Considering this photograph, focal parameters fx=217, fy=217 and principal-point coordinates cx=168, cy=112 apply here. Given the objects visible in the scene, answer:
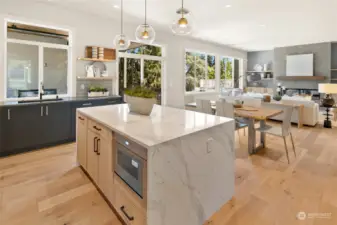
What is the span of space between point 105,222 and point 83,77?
3.63 meters

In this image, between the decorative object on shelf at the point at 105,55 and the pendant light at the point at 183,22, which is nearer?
the pendant light at the point at 183,22

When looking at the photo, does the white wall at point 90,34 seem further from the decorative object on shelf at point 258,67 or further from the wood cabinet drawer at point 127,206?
the decorative object on shelf at point 258,67

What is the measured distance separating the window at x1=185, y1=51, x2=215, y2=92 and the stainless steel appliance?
6.33 metres

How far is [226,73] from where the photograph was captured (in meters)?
9.95

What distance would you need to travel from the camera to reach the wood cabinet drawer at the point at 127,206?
1.61 meters

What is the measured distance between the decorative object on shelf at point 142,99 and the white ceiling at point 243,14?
2369 millimetres

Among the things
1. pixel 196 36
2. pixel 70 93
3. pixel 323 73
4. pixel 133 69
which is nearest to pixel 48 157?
pixel 70 93

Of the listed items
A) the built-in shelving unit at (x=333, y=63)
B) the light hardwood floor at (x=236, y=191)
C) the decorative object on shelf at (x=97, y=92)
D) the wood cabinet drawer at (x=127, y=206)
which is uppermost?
the built-in shelving unit at (x=333, y=63)

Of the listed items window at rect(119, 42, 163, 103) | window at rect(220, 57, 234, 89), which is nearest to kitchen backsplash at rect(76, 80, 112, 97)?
window at rect(119, 42, 163, 103)

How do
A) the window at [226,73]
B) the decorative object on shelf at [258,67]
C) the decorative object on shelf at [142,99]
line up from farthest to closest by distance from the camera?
the decorative object on shelf at [258,67] → the window at [226,73] → the decorative object on shelf at [142,99]

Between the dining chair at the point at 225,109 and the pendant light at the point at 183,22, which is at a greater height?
the pendant light at the point at 183,22

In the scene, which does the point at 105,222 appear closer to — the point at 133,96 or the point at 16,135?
the point at 133,96

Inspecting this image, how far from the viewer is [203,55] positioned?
28.2 ft

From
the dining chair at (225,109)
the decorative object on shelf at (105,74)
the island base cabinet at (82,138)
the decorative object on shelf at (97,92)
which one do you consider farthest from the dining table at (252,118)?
the decorative object on shelf at (105,74)
